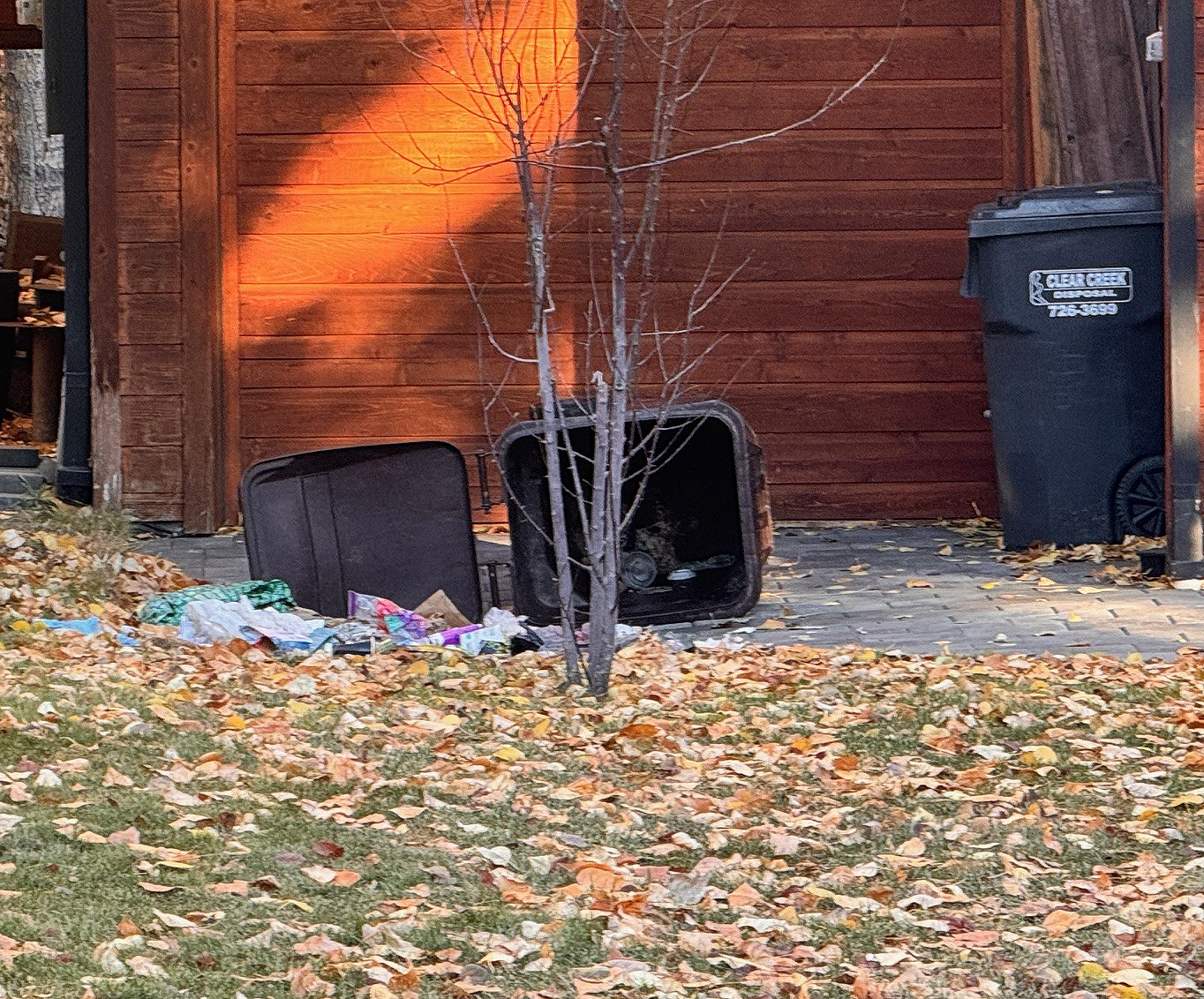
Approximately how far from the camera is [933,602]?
7594mm

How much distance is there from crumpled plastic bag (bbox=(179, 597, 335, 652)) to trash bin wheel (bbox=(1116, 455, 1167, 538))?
369 cm

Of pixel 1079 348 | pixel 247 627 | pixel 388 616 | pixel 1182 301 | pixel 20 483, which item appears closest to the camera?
pixel 247 627

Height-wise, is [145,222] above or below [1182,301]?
above

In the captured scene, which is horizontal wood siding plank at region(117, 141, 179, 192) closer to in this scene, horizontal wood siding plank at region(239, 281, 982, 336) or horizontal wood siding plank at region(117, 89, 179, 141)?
horizontal wood siding plank at region(117, 89, 179, 141)

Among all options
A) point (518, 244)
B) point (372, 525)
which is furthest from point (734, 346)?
point (372, 525)

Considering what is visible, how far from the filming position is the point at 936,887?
415 cm

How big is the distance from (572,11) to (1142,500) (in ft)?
12.1

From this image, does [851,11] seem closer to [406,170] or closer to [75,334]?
[406,170]

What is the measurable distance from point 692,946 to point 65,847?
1415 millimetres

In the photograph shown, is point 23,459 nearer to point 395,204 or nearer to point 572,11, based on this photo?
point 395,204

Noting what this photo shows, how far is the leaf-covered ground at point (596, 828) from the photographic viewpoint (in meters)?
3.68

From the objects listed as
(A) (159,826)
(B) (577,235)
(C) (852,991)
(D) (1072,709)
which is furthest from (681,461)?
(C) (852,991)

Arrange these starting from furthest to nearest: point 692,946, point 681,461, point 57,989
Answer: point 681,461
point 692,946
point 57,989

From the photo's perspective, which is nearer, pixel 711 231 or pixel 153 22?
pixel 153 22
